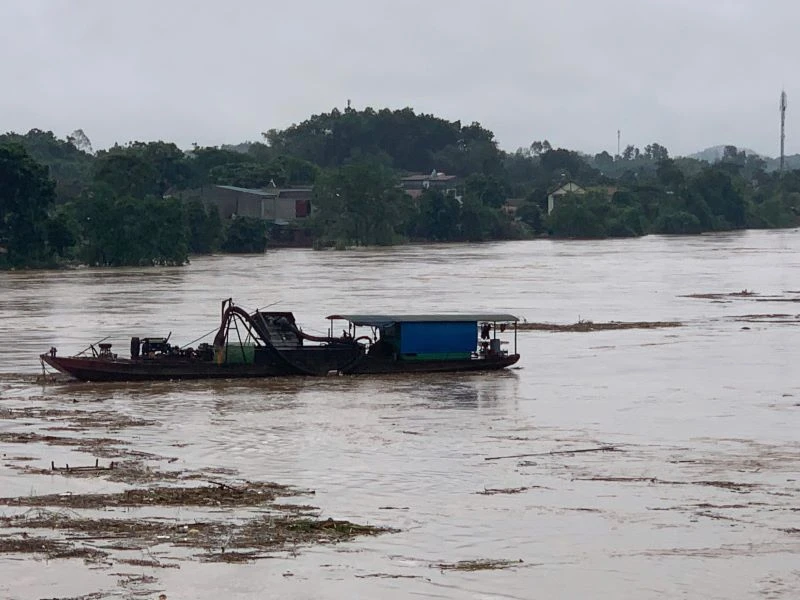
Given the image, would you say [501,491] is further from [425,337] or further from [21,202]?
[21,202]

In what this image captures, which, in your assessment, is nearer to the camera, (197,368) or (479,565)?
(479,565)

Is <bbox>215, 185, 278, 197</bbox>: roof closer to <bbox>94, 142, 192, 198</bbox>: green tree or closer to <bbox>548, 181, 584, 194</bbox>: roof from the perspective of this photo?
<bbox>94, 142, 192, 198</bbox>: green tree

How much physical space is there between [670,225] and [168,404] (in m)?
125

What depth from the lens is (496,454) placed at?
878 inches

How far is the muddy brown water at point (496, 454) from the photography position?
14.9 metres

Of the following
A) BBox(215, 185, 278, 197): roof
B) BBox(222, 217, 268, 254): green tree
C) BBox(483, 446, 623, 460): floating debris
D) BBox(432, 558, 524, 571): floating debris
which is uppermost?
BBox(215, 185, 278, 197): roof

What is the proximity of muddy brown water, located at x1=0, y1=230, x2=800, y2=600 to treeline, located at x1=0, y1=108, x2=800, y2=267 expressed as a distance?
3067cm

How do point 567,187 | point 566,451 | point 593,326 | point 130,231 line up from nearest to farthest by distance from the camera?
point 566,451
point 593,326
point 130,231
point 567,187

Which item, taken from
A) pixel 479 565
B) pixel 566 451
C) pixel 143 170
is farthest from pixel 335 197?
pixel 479 565

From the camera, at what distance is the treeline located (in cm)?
8119

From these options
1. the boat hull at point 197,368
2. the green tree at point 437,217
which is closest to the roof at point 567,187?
the green tree at point 437,217

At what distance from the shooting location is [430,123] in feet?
620

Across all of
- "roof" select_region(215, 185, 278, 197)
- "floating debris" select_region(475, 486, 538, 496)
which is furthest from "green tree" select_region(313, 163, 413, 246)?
"floating debris" select_region(475, 486, 538, 496)

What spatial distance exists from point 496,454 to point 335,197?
93642 millimetres
